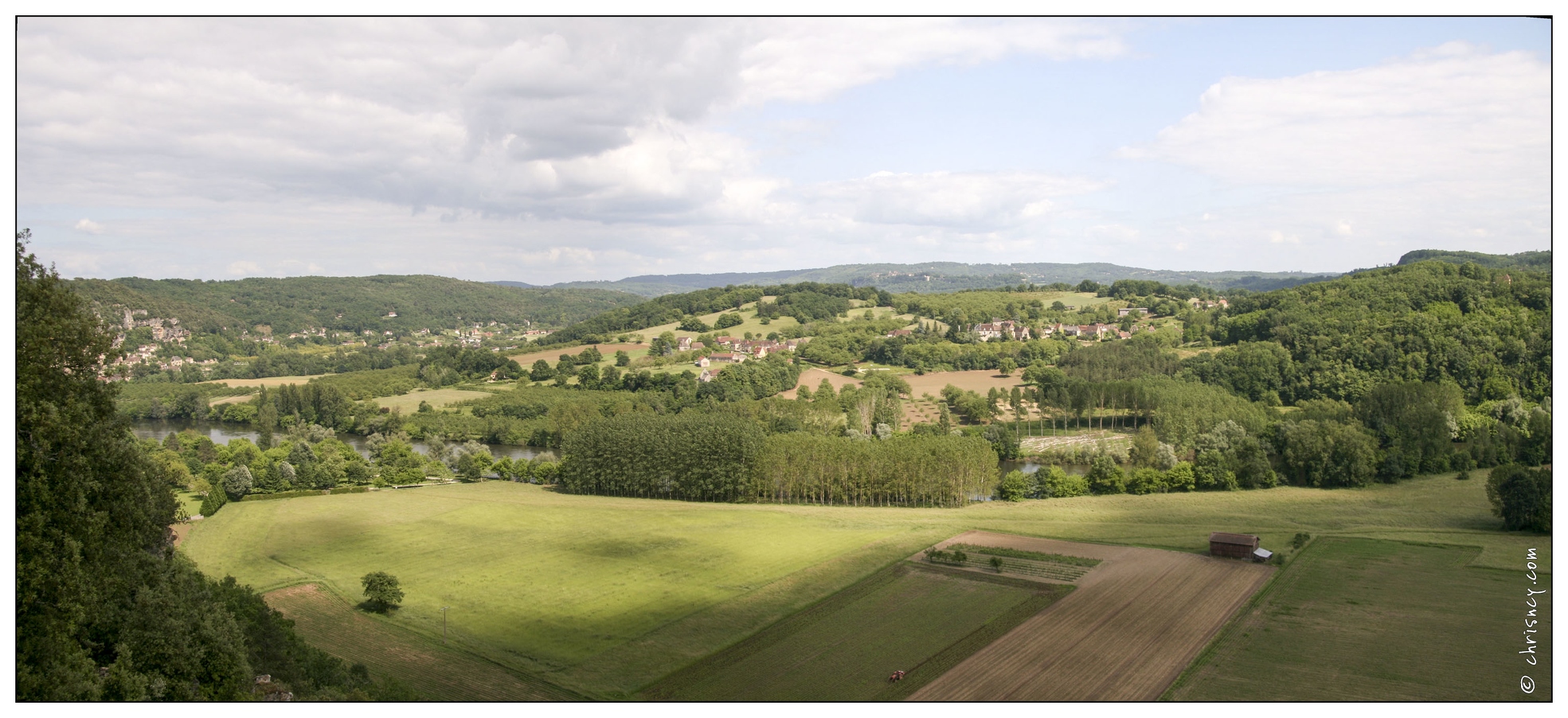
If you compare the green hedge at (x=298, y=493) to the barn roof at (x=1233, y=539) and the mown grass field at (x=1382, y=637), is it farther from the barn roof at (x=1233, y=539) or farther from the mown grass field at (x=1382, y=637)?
the mown grass field at (x=1382, y=637)

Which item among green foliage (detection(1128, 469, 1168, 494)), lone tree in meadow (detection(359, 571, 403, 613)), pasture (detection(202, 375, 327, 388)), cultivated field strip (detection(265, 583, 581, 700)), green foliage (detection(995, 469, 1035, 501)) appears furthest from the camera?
pasture (detection(202, 375, 327, 388))

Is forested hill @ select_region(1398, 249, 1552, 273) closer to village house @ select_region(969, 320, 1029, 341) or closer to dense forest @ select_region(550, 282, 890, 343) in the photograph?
village house @ select_region(969, 320, 1029, 341)

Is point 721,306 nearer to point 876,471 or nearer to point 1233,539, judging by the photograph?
point 876,471

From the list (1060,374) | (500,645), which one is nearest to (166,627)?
(500,645)

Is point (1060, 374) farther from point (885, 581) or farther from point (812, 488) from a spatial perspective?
point (885, 581)

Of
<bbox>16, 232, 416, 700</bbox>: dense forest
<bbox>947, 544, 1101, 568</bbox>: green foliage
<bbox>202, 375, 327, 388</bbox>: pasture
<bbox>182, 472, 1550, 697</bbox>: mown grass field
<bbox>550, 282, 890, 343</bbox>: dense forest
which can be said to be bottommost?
<bbox>182, 472, 1550, 697</bbox>: mown grass field
